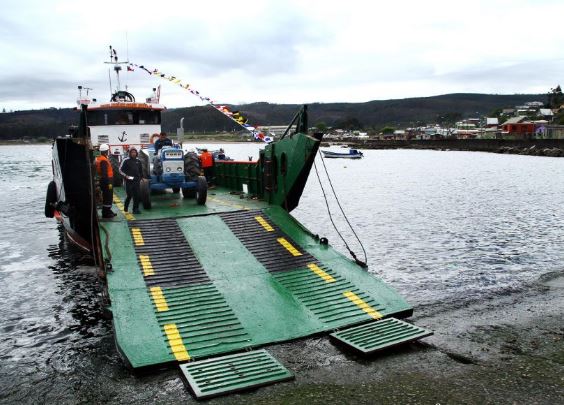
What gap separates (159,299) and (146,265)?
3.74ft

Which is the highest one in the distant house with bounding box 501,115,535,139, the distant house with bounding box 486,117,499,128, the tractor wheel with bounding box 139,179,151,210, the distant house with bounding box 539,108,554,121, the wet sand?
the distant house with bounding box 539,108,554,121

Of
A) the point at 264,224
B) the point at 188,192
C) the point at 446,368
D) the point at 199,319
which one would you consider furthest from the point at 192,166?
the point at 446,368

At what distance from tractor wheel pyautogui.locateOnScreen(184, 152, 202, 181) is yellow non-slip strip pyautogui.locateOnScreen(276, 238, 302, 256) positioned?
3.72m

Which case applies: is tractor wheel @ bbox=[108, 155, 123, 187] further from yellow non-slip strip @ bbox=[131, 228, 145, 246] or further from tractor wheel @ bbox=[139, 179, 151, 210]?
yellow non-slip strip @ bbox=[131, 228, 145, 246]

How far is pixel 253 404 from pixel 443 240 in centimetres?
1276

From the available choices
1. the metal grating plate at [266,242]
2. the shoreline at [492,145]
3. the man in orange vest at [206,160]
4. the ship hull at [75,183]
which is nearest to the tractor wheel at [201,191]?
the metal grating plate at [266,242]

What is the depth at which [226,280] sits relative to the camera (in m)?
8.43

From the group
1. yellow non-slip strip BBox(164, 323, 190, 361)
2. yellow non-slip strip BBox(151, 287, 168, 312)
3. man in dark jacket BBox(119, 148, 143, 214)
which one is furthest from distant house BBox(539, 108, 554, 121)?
yellow non-slip strip BBox(164, 323, 190, 361)

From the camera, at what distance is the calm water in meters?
6.84

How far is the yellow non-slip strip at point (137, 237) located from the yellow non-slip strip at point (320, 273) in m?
3.18

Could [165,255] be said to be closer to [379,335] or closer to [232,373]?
[232,373]

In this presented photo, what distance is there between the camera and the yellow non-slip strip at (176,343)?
652 cm

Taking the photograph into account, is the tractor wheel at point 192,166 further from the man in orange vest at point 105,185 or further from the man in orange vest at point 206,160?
the man in orange vest at point 206,160

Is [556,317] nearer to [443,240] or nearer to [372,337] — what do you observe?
[372,337]
